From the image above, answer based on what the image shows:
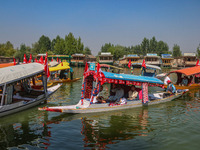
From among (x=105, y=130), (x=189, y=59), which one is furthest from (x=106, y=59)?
(x=105, y=130)

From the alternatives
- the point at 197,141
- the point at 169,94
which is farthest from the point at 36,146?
the point at 169,94

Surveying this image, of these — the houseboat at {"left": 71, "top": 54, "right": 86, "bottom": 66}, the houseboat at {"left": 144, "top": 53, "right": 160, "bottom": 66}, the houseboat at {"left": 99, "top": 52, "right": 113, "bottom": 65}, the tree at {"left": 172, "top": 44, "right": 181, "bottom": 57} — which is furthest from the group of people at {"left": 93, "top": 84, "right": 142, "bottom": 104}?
the tree at {"left": 172, "top": 44, "right": 181, "bottom": 57}

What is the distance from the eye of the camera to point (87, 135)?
8.24 m

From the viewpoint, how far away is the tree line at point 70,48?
67.4 metres

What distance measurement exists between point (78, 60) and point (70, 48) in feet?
21.5

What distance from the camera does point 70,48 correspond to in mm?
66500

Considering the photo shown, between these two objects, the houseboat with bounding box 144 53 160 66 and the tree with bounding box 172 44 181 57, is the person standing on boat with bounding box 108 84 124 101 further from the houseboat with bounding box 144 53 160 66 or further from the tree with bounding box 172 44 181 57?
the tree with bounding box 172 44 181 57

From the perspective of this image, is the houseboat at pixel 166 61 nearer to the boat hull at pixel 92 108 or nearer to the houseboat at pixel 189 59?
the houseboat at pixel 189 59

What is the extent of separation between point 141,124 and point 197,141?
2.80 metres

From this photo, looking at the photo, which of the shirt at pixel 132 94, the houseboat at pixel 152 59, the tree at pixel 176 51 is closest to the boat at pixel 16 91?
the shirt at pixel 132 94

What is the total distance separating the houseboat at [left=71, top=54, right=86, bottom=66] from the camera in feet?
206

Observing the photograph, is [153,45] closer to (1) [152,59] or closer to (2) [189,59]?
(1) [152,59]

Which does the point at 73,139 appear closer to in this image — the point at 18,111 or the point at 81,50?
the point at 18,111

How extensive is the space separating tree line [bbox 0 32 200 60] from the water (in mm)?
57575
